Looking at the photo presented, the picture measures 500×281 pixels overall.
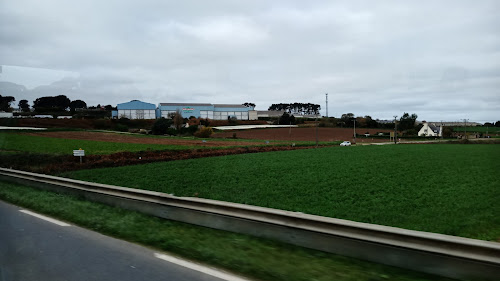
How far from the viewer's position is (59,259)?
19.7 ft

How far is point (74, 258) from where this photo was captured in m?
6.04

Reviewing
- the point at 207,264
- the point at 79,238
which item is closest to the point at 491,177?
the point at 207,264

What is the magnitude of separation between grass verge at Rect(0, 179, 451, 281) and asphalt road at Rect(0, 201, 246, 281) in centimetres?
47

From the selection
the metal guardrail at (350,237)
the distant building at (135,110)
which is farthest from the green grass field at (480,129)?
the distant building at (135,110)

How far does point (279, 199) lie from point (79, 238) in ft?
19.3

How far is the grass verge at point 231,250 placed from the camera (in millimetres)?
5164

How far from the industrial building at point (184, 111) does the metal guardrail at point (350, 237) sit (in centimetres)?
8145

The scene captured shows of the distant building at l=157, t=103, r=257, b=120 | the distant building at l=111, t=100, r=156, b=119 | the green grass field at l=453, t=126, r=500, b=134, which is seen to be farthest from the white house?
the distant building at l=111, t=100, r=156, b=119

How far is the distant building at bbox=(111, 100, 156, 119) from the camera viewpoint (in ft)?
291

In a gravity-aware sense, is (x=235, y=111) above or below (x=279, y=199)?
above

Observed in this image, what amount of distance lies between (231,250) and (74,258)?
8.86 feet

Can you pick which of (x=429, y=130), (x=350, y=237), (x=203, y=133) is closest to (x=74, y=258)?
→ (x=350, y=237)

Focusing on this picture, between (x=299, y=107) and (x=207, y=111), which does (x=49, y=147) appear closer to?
(x=207, y=111)

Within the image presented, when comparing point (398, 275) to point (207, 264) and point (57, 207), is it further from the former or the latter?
point (57, 207)
